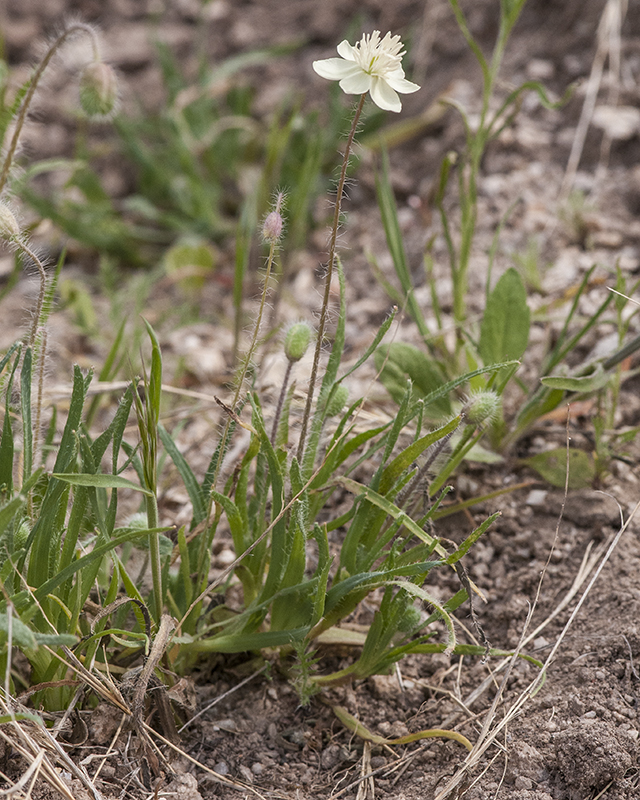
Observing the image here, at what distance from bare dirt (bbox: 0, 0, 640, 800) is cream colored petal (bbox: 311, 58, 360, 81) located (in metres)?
0.67

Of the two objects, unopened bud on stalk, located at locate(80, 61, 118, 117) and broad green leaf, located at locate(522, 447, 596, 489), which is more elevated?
unopened bud on stalk, located at locate(80, 61, 118, 117)

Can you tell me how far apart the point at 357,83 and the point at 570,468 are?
3.50ft

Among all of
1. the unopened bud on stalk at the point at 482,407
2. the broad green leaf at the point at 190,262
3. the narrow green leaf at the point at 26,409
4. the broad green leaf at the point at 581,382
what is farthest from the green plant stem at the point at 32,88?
the broad green leaf at the point at 190,262

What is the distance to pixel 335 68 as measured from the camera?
1236 mm

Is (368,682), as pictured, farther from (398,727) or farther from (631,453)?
(631,453)

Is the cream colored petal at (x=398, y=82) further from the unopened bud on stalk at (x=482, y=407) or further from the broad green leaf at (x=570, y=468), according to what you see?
the broad green leaf at (x=570, y=468)

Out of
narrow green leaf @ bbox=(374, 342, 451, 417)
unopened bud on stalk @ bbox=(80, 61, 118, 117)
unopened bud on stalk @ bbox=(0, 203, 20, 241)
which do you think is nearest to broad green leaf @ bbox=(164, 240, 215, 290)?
unopened bud on stalk @ bbox=(80, 61, 118, 117)

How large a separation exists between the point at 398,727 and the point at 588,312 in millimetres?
1334

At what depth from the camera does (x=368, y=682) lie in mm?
1598

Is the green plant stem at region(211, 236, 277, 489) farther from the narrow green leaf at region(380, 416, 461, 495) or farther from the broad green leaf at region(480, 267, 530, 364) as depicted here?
the broad green leaf at region(480, 267, 530, 364)

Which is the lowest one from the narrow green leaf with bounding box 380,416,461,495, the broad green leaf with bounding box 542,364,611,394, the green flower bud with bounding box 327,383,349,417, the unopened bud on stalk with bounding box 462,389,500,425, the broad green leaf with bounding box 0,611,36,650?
the broad green leaf with bounding box 0,611,36,650

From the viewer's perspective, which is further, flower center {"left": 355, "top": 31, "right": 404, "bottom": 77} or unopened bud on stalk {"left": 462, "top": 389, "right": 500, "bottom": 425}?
unopened bud on stalk {"left": 462, "top": 389, "right": 500, "bottom": 425}

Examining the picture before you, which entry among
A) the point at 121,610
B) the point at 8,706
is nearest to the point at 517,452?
the point at 121,610

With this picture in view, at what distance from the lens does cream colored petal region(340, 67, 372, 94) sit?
3.99ft
